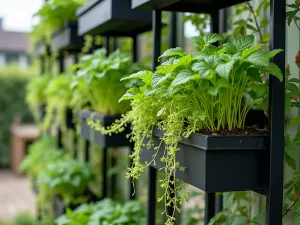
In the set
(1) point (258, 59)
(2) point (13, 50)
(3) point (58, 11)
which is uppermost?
(2) point (13, 50)

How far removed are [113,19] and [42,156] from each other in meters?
1.71

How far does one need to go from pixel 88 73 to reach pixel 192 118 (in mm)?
794

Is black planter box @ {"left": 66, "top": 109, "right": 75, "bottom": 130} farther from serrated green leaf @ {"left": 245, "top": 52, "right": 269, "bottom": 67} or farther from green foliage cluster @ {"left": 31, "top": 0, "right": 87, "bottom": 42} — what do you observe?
serrated green leaf @ {"left": 245, "top": 52, "right": 269, "bottom": 67}

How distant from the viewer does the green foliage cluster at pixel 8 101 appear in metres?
6.59

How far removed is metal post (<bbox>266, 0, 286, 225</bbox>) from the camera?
982 millimetres

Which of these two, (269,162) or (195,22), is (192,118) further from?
(195,22)

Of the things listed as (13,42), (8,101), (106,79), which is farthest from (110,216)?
(13,42)

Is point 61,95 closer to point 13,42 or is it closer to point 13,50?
point 13,50

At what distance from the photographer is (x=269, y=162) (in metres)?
1.00

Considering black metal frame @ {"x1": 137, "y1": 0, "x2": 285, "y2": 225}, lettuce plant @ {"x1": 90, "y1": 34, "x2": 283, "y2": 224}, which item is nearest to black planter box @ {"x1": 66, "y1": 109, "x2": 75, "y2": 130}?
lettuce plant @ {"x1": 90, "y1": 34, "x2": 283, "y2": 224}

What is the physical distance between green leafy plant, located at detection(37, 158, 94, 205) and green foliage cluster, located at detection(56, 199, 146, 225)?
1.67 ft

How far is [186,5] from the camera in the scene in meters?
1.37

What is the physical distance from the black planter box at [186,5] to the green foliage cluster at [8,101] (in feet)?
18.5

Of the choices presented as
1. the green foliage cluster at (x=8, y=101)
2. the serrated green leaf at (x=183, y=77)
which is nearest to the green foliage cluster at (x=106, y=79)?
the serrated green leaf at (x=183, y=77)
